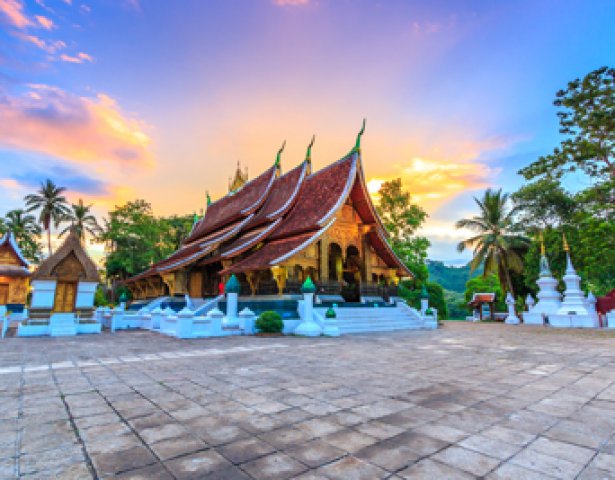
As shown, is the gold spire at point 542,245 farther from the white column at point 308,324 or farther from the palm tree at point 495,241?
the white column at point 308,324

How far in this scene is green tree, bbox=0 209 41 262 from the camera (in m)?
33.1

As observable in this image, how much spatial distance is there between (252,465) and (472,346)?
6676 millimetres

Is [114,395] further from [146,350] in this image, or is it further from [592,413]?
[592,413]

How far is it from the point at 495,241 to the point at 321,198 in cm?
1436

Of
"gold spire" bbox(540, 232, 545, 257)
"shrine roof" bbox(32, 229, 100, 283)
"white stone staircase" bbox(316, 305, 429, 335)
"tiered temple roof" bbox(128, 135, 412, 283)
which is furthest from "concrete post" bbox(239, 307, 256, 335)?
"gold spire" bbox(540, 232, 545, 257)

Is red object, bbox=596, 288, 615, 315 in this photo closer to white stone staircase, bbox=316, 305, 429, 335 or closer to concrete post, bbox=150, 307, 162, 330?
white stone staircase, bbox=316, 305, 429, 335

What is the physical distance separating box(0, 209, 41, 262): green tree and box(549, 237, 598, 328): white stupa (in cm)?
4235

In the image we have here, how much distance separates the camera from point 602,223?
12.2 meters

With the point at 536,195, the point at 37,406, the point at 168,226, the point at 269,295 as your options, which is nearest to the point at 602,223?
the point at 536,195

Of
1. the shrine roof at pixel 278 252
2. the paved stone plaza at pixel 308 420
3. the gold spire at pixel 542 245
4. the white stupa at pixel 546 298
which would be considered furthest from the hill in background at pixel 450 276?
the paved stone plaza at pixel 308 420

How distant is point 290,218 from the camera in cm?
1544

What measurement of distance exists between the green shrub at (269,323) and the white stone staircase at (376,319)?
188 centimetres

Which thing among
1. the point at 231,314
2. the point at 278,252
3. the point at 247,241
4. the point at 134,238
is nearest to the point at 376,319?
the point at 278,252

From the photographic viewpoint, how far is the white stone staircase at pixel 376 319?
11000 mm
